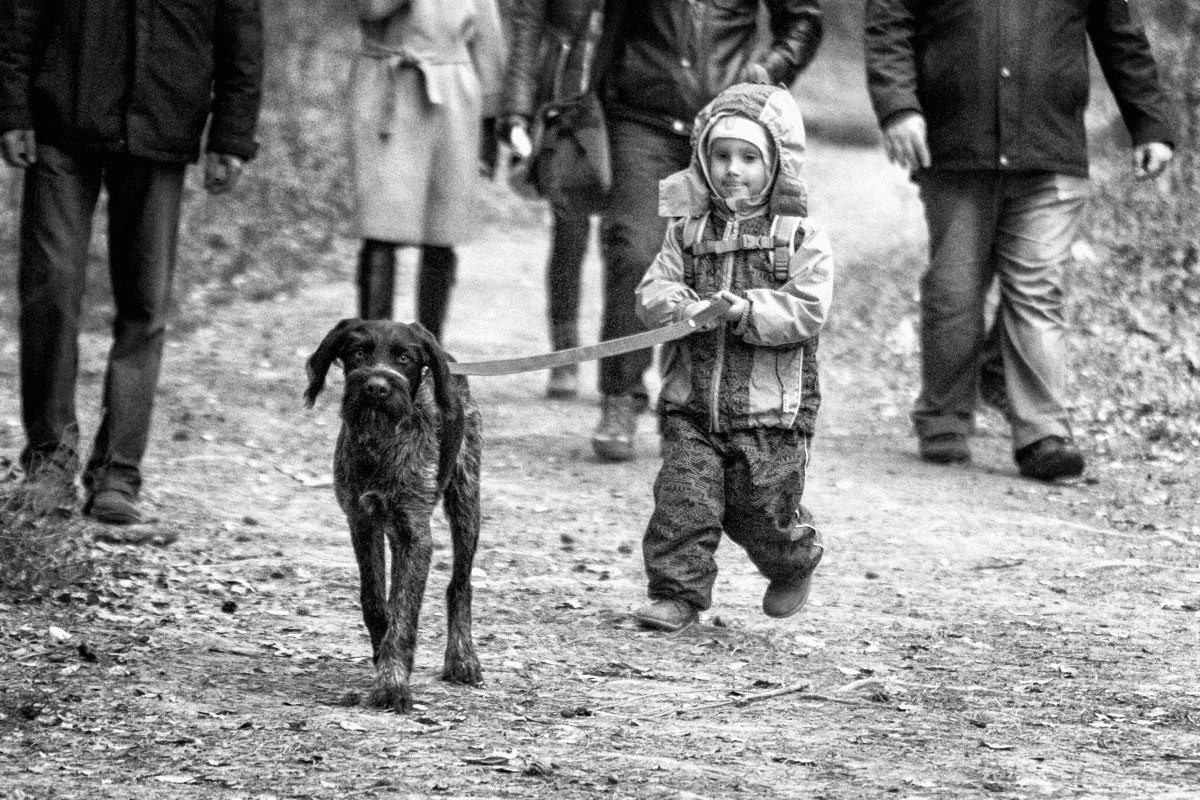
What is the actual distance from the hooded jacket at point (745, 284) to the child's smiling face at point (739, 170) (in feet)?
0.16

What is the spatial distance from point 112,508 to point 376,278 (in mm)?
2264

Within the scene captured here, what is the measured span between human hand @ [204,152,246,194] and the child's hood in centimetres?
228

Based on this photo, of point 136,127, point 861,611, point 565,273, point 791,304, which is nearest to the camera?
point 791,304

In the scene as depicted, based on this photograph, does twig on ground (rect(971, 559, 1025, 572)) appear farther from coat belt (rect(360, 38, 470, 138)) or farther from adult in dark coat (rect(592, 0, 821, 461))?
coat belt (rect(360, 38, 470, 138))

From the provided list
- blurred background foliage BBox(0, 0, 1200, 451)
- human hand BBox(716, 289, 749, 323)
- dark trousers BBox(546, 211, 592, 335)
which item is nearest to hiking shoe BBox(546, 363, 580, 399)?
dark trousers BBox(546, 211, 592, 335)

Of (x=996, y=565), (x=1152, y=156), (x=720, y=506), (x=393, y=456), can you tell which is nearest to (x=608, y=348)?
(x=720, y=506)

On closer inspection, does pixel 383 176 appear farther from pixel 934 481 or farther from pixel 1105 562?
pixel 1105 562

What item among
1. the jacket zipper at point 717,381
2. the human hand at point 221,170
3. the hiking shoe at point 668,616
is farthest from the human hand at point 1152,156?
the human hand at point 221,170

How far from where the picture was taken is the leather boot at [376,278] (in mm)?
9180

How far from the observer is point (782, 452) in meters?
6.23

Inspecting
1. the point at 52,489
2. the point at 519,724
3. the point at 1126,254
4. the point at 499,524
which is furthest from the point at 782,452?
the point at 1126,254

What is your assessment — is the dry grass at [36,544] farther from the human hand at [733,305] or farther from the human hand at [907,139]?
the human hand at [907,139]

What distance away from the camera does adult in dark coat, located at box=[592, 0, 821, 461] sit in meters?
8.72

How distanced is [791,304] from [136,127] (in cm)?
291
